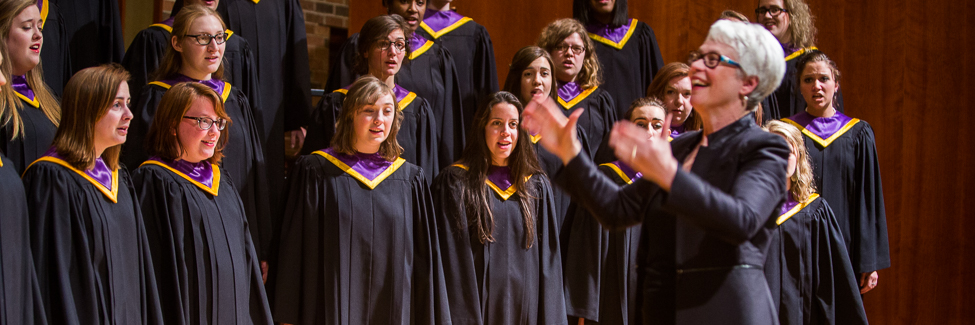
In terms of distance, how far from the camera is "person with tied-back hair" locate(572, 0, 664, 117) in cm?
468

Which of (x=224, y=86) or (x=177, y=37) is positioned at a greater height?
(x=177, y=37)

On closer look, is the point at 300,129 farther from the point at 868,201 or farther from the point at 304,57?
the point at 868,201

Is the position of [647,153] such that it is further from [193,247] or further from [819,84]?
[819,84]

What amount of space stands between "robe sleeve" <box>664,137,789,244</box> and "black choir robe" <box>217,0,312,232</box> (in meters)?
2.78

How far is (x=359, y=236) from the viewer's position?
3.28 meters

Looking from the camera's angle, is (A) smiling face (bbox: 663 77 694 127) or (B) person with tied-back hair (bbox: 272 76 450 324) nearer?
(B) person with tied-back hair (bbox: 272 76 450 324)

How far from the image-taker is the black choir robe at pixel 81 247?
2.40 m

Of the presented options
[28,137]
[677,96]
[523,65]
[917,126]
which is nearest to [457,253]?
[523,65]

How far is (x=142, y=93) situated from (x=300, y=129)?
3.35 ft

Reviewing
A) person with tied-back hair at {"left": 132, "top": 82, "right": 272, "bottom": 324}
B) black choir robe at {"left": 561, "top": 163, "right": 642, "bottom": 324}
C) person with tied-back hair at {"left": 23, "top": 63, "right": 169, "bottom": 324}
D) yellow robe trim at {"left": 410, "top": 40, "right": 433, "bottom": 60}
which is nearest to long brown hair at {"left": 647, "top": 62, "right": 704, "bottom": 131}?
black choir robe at {"left": 561, "top": 163, "right": 642, "bottom": 324}

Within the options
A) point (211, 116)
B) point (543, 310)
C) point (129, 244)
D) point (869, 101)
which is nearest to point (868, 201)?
point (869, 101)

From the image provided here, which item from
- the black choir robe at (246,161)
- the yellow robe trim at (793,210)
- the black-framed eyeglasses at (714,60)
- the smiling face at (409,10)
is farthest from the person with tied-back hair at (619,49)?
the black-framed eyeglasses at (714,60)

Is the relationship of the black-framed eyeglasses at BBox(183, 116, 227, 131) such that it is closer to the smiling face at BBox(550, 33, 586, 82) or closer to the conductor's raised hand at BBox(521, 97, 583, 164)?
the conductor's raised hand at BBox(521, 97, 583, 164)

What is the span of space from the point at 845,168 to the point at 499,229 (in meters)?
1.88
